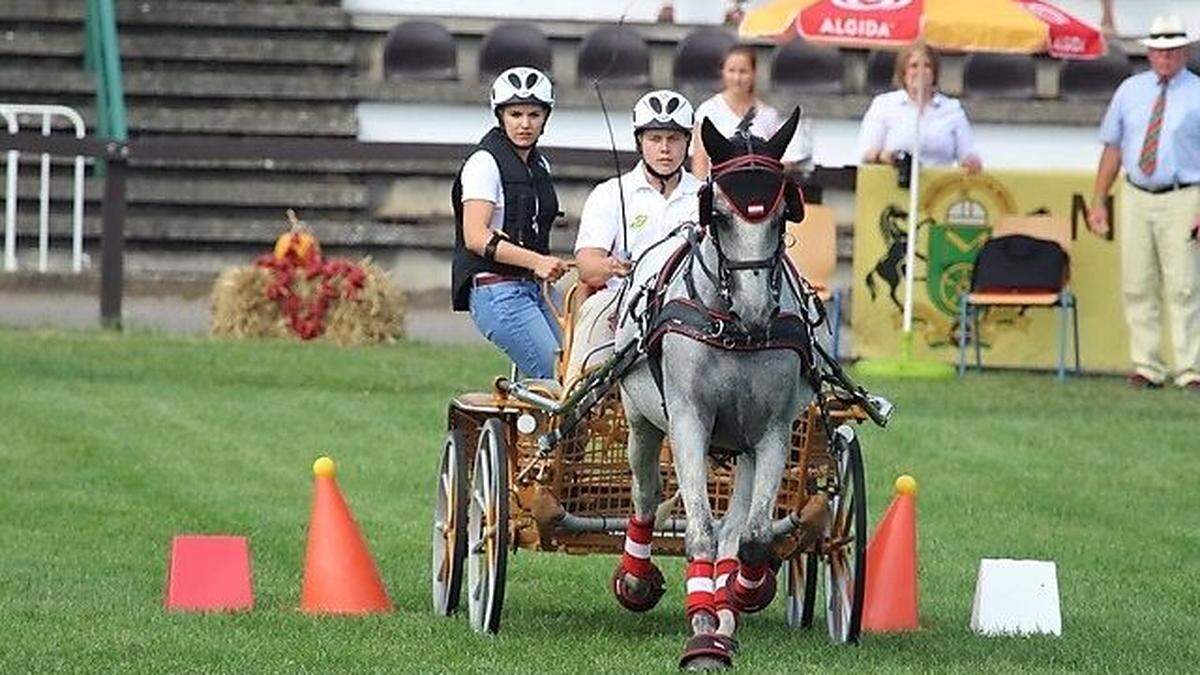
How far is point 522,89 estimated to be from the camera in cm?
1201

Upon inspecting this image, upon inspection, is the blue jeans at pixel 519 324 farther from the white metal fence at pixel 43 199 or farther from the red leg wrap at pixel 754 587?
the white metal fence at pixel 43 199

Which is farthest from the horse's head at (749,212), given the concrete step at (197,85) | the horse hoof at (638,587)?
the concrete step at (197,85)

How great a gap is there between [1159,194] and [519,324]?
9.34m

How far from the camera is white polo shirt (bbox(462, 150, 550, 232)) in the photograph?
39.4 ft

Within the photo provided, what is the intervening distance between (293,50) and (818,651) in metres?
16.7

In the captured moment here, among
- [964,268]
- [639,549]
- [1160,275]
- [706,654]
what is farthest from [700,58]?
[706,654]

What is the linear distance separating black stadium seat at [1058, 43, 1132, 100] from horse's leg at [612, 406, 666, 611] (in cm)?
1665

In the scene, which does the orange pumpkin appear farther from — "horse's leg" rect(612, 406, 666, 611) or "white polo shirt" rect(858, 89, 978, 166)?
"horse's leg" rect(612, 406, 666, 611)

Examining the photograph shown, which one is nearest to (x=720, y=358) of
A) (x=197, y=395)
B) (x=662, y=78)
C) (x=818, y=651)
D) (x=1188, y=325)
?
(x=818, y=651)

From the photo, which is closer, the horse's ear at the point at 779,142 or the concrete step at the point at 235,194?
the horse's ear at the point at 779,142

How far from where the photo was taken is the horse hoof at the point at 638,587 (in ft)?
35.0

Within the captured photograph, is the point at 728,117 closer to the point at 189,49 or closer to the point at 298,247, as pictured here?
the point at 298,247

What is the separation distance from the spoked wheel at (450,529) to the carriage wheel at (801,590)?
1104 millimetres

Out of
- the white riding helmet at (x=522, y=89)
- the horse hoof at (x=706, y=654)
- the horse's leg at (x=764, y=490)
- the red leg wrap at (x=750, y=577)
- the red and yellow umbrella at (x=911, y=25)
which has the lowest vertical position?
the horse hoof at (x=706, y=654)
